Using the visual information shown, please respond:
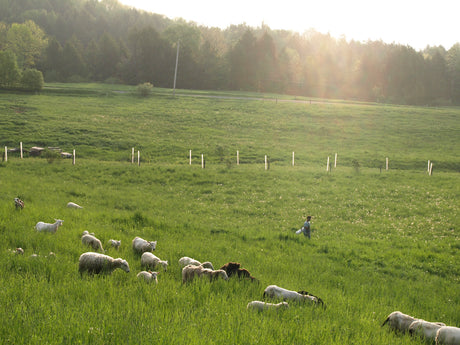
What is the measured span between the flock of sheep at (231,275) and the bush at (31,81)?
249 ft

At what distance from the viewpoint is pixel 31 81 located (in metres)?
74.4

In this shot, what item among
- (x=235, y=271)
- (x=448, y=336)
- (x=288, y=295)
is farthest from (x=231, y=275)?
(x=448, y=336)

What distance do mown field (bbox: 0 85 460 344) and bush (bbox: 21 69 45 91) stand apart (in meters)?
24.5

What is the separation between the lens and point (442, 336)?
614 centimetres

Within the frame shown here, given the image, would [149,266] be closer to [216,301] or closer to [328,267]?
[216,301]

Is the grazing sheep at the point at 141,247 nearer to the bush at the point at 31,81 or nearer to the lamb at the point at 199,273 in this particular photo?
the lamb at the point at 199,273

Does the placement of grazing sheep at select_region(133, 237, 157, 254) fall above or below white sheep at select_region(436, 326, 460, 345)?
below

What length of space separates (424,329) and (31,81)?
277 ft

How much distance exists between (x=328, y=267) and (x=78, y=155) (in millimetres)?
33866

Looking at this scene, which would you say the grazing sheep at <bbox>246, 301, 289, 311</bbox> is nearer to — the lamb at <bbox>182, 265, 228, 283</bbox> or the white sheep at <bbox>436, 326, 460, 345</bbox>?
the lamb at <bbox>182, 265, 228, 283</bbox>

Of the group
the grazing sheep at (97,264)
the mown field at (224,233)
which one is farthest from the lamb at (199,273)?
the grazing sheep at (97,264)

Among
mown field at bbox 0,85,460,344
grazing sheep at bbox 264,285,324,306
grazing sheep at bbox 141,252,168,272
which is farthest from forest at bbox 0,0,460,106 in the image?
grazing sheep at bbox 264,285,324,306

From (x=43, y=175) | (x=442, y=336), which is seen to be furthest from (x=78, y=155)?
(x=442, y=336)

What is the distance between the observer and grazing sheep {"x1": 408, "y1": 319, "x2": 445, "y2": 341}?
6.43 meters
